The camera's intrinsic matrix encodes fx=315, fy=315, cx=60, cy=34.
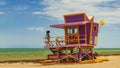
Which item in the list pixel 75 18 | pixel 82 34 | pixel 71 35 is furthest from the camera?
pixel 71 35

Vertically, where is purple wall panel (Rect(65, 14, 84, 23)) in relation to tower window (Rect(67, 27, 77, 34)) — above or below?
above

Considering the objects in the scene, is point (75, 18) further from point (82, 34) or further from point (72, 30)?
point (82, 34)

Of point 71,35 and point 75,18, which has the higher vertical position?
point 75,18

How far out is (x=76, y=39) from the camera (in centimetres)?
3067

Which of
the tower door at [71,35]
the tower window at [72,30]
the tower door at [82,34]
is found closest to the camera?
the tower door at [82,34]

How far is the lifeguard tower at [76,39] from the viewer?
100.0ft

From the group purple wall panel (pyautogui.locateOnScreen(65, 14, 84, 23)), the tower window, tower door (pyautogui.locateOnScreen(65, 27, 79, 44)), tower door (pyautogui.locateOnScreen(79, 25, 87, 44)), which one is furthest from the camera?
the tower window

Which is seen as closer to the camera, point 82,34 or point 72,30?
point 82,34

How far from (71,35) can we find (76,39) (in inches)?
36.4

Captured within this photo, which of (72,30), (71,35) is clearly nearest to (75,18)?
(72,30)

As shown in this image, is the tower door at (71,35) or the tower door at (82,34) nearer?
the tower door at (82,34)

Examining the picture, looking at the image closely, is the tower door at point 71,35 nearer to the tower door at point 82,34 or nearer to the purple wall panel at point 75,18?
the tower door at point 82,34

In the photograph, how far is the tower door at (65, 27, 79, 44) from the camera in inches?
1221

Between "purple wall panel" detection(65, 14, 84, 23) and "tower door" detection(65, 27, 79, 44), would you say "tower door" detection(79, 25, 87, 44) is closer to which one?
"tower door" detection(65, 27, 79, 44)
